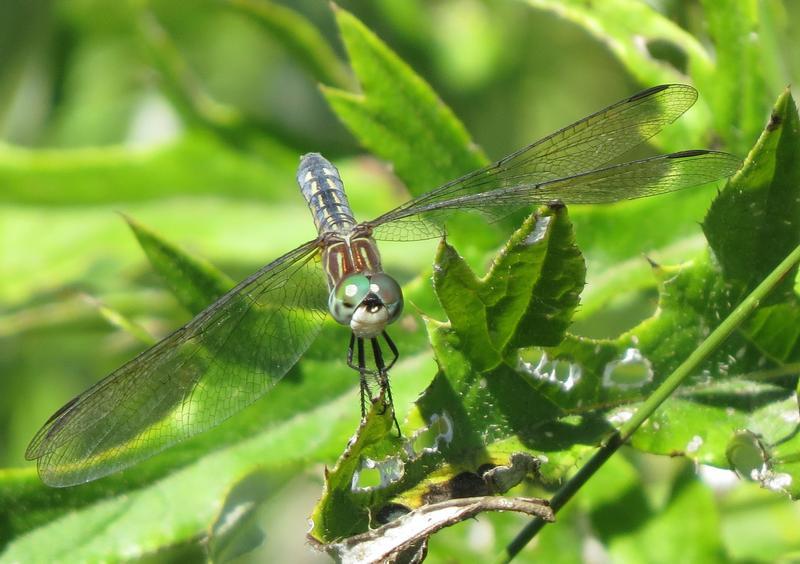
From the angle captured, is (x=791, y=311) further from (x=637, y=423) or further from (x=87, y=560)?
(x=87, y=560)

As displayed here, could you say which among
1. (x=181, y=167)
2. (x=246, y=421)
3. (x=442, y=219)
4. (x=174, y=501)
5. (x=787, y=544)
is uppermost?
(x=181, y=167)

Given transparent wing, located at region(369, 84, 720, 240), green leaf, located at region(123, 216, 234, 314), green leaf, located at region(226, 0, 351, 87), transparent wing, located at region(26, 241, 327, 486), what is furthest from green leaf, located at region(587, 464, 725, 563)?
green leaf, located at region(226, 0, 351, 87)

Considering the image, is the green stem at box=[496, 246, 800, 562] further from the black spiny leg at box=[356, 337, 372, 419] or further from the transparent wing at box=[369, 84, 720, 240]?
the transparent wing at box=[369, 84, 720, 240]

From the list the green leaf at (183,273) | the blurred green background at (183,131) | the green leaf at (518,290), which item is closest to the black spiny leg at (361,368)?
the green leaf at (183,273)

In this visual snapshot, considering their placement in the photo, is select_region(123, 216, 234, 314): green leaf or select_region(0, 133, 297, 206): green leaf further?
select_region(0, 133, 297, 206): green leaf

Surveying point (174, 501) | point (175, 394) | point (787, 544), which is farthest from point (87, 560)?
point (787, 544)

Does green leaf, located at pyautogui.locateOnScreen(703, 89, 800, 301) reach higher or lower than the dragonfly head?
lower

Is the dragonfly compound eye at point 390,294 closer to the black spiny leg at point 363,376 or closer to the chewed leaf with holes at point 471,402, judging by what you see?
the black spiny leg at point 363,376
